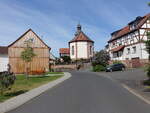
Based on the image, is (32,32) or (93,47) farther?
(93,47)

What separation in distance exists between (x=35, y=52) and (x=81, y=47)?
36.7 meters

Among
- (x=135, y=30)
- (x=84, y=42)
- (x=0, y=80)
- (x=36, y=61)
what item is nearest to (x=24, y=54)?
(x=0, y=80)

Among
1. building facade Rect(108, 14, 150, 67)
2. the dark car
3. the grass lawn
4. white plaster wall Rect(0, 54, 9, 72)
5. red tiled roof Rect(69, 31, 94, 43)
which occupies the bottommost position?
the grass lawn

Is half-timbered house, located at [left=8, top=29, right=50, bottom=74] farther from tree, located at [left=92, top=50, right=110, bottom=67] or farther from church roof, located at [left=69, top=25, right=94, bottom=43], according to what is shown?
church roof, located at [left=69, top=25, right=94, bottom=43]

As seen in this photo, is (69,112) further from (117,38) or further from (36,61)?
(117,38)

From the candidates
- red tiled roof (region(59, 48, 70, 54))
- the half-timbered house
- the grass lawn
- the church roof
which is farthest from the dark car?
red tiled roof (region(59, 48, 70, 54))

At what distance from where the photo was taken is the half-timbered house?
50.8 m

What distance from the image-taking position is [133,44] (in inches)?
2203

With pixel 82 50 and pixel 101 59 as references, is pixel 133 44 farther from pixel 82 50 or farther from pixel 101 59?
pixel 82 50

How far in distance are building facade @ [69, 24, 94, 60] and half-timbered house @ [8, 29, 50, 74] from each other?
33.7 m

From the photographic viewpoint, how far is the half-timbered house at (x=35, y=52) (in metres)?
50.8

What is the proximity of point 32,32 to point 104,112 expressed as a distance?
4456 cm

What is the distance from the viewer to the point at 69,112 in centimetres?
916

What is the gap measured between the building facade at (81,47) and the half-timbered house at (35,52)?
33.7m
